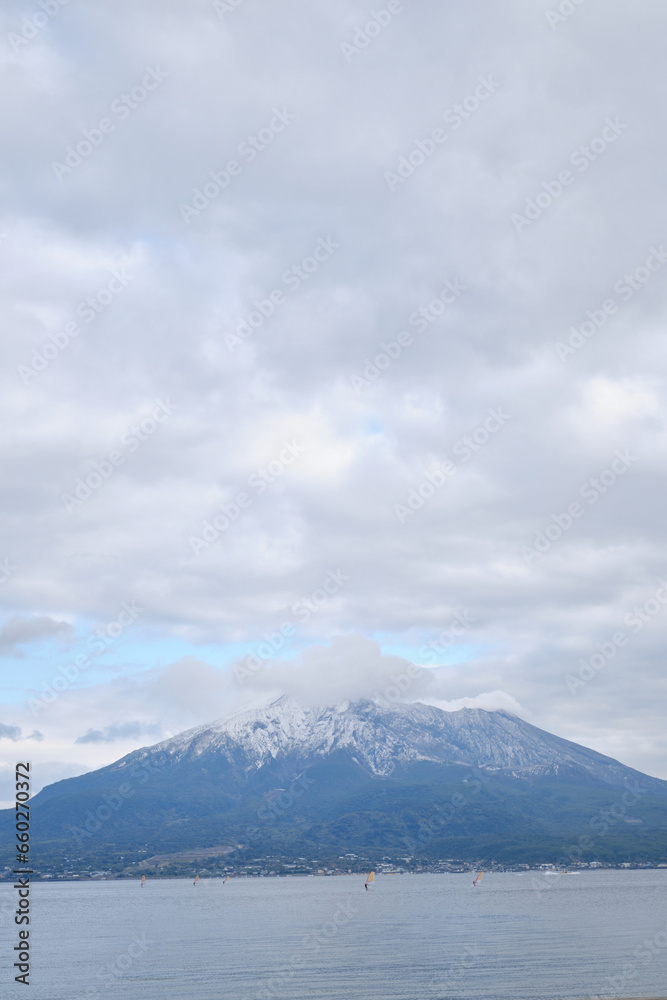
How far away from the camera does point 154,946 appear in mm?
157125

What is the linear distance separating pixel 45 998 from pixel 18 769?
5152cm

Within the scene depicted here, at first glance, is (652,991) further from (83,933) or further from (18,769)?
(83,933)

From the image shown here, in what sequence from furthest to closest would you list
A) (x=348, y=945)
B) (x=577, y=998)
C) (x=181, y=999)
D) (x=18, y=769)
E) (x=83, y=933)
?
(x=83, y=933), (x=348, y=945), (x=181, y=999), (x=577, y=998), (x=18, y=769)

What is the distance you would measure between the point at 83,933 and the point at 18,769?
13690 centimetres

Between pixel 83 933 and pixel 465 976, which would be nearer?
pixel 465 976

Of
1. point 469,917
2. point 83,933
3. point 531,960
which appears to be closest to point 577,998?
point 531,960

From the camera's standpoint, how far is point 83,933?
612 feet

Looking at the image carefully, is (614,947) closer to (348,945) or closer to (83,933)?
(348,945)

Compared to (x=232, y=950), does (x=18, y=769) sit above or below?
above

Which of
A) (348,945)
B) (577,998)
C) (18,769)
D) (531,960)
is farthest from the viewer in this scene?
(348,945)

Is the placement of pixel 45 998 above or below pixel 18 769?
below

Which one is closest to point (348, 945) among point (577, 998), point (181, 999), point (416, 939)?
point (416, 939)

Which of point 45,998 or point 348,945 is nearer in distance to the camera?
point 45,998

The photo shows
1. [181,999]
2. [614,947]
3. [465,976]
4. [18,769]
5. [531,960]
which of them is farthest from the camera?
[614,947]
